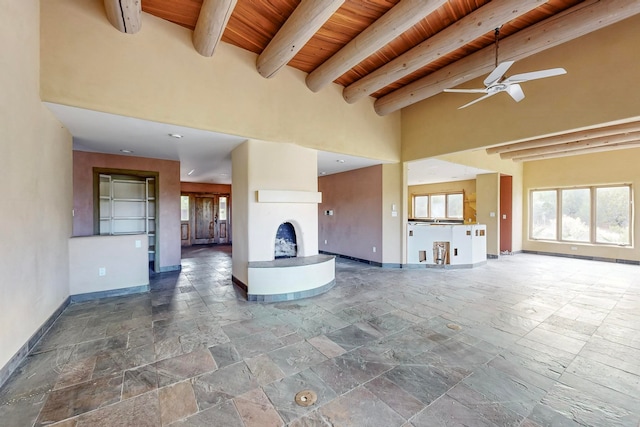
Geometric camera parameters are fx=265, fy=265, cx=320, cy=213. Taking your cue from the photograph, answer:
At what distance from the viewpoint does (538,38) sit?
3.48m

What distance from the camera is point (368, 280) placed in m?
5.48

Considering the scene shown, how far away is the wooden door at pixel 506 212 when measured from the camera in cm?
885

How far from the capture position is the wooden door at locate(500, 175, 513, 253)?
885 centimetres

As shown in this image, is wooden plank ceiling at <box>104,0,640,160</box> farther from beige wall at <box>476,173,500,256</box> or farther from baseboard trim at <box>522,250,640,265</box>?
baseboard trim at <box>522,250,640,265</box>

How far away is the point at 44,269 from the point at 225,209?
8151 millimetres

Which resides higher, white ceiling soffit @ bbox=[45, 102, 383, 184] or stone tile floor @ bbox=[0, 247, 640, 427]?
white ceiling soffit @ bbox=[45, 102, 383, 184]

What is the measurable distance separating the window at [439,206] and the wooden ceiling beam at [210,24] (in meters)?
10.8

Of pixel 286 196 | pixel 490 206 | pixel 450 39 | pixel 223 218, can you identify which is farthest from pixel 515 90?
pixel 223 218

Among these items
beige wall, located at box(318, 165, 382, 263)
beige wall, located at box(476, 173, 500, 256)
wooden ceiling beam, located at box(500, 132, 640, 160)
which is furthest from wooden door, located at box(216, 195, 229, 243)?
wooden ceiling beam, located at box(500, 132, 640, 160)

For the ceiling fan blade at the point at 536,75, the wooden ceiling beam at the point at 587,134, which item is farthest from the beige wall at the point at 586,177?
the ceiling fan blade at the point at 536,75

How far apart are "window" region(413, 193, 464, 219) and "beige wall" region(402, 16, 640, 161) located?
6.76m

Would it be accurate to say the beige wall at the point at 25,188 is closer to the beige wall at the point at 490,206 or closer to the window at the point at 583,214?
the beige wall at the point at 490,206

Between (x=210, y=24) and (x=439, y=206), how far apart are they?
1147 cm

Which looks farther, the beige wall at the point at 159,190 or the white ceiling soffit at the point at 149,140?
the beige wall at the point at 159,190
